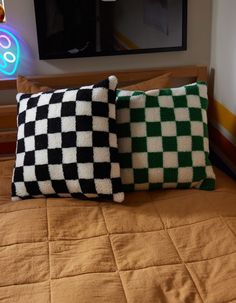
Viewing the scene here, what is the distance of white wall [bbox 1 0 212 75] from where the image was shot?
2.04 metres

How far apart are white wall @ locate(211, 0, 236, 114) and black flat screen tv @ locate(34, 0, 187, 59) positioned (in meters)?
0.17

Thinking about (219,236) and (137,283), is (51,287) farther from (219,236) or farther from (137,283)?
(219,236)

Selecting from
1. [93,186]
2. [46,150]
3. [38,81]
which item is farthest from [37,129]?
[38,81]

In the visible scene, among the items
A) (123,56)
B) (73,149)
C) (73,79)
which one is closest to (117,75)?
(123,56)

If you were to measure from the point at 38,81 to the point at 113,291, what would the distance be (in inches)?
49.6

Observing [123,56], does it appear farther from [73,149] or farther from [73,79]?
[73,149]

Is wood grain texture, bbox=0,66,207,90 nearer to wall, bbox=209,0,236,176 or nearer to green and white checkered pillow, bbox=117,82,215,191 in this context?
wall, bbox=209,0,236,176

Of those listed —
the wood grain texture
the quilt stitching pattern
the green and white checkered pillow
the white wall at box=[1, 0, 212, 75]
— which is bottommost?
the quilt stitching pattern

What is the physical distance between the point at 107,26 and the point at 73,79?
309mm

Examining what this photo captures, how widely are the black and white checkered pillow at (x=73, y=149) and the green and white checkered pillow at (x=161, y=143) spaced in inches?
3.3

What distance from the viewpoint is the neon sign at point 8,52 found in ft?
6.70

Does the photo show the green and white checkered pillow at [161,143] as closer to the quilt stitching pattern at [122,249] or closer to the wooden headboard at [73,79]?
the quilt stitching pattern at [122,249]

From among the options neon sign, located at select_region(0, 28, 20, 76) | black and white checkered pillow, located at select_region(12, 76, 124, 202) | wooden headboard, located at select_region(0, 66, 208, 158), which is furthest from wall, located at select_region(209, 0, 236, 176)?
neon sign, located at select_region(0, 28, 20, 76)

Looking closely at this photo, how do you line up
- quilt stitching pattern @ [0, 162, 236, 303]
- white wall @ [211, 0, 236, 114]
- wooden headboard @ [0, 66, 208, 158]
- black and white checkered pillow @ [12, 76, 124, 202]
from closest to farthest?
quilt stitching pattern @ [0, 162, 236, 303]
black and white checkered pillow @ [12, 76, 124, 202]
white wall @ [211, 0, 236, 114]
wooden headboard @ [0, 66, 208, 158]
